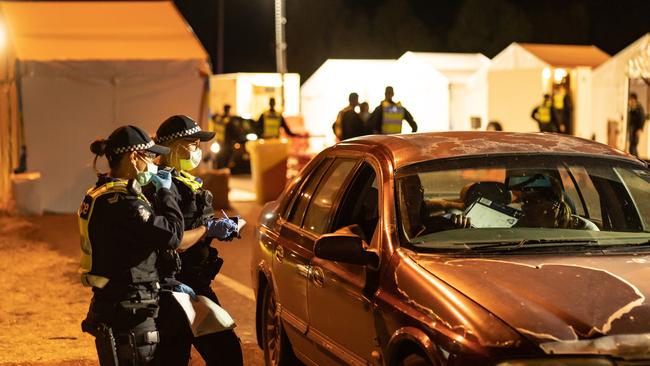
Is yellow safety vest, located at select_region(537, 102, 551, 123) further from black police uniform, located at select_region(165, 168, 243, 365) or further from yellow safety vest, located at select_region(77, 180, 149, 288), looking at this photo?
yellow safety vest, located at select_region(77, 180, 149, 288)

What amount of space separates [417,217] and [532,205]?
95 cm

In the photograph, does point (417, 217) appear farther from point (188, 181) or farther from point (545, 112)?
point (545, 112)

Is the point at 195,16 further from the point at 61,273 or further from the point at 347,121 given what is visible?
the point at 61,273

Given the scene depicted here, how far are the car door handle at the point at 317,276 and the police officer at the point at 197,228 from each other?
0.48m

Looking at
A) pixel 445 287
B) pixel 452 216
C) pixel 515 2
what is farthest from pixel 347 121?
pixel 515 2

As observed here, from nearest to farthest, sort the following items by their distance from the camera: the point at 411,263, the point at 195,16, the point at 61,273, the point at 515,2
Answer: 1. the point at 411,263
2. the point at 61,273
3. the point at 515,2
4. the point at 195,16

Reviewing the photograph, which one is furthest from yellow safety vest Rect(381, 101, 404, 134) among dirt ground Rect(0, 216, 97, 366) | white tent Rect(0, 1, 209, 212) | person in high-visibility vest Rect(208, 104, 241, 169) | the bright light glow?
person in high-visibility vest Rect(208, 104, 241, 169)

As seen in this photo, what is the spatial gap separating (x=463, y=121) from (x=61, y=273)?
17566mm

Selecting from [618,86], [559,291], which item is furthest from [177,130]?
[618,86]

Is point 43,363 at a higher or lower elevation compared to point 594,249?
lower

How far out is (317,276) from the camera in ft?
17.9

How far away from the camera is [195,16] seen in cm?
6519

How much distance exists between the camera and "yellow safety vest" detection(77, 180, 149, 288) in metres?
4.59

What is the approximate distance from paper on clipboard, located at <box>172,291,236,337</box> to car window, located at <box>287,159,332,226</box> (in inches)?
50.7
